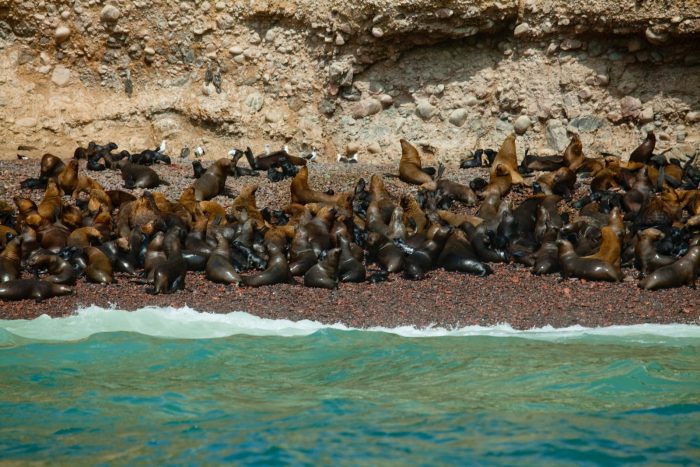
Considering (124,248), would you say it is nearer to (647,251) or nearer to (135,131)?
(647,251)

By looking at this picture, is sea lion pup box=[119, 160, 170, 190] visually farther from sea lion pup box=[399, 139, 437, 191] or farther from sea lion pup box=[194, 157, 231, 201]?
sea lion pup box=[399, 139, 437, 191]

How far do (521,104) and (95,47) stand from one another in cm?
842

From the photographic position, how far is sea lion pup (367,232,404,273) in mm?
12938

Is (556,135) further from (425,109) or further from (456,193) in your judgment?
(456,193)

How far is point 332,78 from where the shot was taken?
20844mm

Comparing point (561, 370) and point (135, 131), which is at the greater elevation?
point (135, 131)

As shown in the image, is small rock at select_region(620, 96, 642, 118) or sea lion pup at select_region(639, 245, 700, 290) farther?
small rock at select_region(620, 96, 642, 118)

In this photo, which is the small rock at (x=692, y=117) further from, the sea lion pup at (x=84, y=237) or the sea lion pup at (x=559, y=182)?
the sea lion pup at (x=84, y=237)

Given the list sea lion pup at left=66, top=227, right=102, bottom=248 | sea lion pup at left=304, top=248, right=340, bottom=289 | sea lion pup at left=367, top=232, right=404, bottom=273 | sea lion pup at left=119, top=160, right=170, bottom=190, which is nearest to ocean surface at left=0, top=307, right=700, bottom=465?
sea lion pup at left=304, top=248, right=340, bottom=289

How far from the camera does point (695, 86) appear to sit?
1952 cm

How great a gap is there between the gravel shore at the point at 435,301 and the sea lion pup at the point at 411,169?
4.66m

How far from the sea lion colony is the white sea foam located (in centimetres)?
80

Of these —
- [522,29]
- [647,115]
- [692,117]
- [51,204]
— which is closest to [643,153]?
[647,115]

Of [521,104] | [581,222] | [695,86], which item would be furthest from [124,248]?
[695,86]
